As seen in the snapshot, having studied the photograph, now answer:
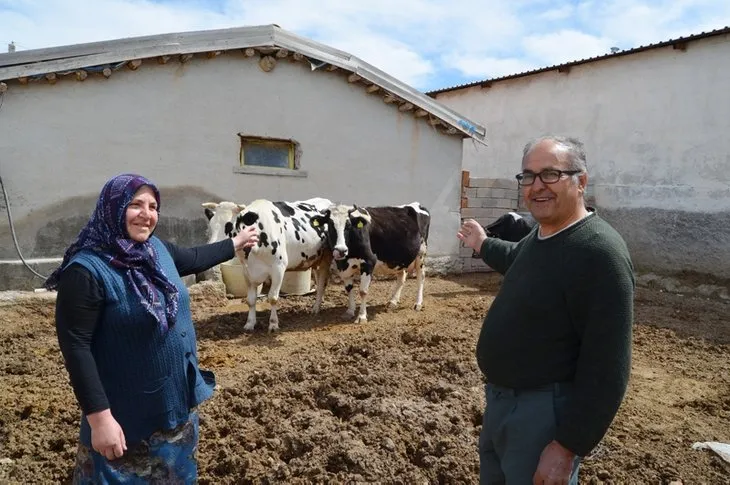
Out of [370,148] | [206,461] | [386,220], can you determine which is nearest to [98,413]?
[206,461]

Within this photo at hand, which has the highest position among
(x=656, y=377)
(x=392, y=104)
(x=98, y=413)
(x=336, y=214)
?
(x=392, y=104)

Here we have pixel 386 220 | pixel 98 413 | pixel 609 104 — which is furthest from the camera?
pixel 609 104

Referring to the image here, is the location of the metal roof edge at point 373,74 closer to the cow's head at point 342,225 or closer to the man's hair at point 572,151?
the cow's head at point 342,225

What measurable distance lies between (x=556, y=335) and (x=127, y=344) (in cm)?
156

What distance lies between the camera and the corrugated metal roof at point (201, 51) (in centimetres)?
689

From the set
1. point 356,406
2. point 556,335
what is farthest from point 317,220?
point 556,335

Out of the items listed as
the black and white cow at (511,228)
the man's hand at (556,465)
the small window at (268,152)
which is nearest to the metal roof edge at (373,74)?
the small window at (268,152)

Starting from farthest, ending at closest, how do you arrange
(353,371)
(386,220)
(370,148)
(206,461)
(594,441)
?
(370,148)
(386,220)
(353,371)
(206,461)
(594,441)

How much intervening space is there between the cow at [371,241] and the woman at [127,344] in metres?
4.24

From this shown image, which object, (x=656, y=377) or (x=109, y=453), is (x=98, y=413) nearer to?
(x=109, y=453)

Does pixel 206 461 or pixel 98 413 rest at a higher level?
pixel 98 413

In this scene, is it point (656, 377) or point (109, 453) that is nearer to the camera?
point (109, 453)

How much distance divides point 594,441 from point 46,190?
25.5 feet

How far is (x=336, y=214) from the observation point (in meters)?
6.49
